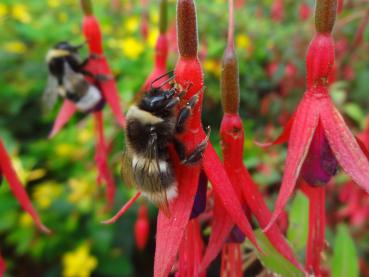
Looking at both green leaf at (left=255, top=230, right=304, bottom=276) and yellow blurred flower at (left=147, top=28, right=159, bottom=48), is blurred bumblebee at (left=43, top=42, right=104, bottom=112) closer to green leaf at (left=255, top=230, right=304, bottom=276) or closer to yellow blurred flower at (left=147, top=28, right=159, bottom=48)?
green leaf at (left=255, top=230, right=304, bottom=276)

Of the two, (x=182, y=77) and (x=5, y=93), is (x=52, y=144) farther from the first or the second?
(x=182, y=77)

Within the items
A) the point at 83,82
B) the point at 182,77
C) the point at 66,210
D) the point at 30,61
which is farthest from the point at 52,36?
the point at 182,77

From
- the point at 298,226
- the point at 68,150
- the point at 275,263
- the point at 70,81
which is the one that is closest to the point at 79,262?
the point at 68,150

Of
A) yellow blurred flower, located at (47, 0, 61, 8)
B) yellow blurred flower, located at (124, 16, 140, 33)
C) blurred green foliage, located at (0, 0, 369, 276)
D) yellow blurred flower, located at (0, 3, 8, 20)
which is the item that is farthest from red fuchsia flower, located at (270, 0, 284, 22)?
yellow blurred flower, located at (0, 3, 8, 20)

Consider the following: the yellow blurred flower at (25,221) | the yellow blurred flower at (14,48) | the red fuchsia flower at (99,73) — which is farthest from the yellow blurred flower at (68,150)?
the red fuchsia flower at (99,73)

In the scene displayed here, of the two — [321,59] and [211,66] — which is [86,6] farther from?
[211,66]
